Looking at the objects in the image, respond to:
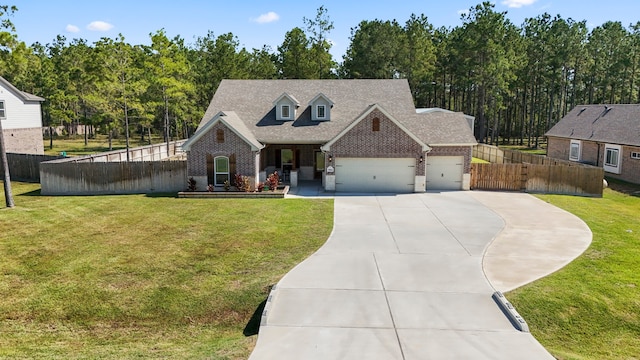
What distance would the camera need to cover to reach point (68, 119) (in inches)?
2240

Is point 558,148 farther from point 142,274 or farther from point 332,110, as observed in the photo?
point 142,274

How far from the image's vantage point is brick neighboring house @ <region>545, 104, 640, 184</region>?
3278 centimetres

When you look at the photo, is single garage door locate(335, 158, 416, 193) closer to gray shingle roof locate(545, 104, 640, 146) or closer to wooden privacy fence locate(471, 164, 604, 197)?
wooden privacy fence locate(471, 164, 604, 197)

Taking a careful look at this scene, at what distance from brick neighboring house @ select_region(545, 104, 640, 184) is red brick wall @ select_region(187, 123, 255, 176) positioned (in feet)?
89.0

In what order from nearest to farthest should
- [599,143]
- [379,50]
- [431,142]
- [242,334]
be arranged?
1. [242,334]
2. [431,142]
3. [599,143]
4. [379,50]

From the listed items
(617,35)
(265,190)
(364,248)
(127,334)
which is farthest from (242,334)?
(617,35)

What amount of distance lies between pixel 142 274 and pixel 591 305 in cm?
1235

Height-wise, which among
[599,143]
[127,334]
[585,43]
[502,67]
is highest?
[585,43]

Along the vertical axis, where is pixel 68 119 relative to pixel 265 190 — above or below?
above

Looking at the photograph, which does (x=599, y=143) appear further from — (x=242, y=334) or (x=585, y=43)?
(x=242, y=334)

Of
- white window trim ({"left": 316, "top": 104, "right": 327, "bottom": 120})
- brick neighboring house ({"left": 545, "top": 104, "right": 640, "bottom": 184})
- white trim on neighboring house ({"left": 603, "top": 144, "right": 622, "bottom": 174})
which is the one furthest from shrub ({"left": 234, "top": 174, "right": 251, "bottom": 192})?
white trim on neighboring house ({"left": 603, "top": 144, "right": 622, "bottom": 174})

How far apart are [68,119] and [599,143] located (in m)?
58.7

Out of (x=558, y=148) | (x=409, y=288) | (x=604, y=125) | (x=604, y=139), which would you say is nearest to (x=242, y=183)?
(x=409, y=288)

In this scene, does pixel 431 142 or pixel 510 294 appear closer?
pixel 510 294
